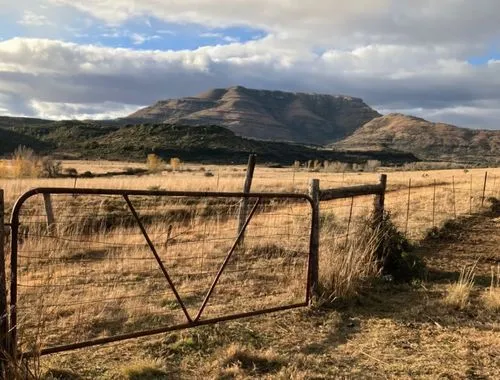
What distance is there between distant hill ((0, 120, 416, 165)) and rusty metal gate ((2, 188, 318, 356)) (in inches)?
3446

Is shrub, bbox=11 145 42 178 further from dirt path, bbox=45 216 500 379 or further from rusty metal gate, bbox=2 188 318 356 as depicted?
dirt path, bbox=45 216 500 379

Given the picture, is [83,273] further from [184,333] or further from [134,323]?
[184,333]

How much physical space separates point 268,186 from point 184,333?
2290 cm

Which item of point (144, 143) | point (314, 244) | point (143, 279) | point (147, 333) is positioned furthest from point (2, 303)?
point (144, 143)

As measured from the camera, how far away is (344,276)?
7359 mm

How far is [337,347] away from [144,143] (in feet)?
358

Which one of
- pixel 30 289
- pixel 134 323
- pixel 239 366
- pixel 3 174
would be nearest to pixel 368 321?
pixel 239 366

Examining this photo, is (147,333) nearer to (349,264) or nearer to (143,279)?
(349,264)

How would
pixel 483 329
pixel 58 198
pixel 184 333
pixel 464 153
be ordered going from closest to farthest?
pixel 184 333, pixel 483 329, pixel 58 198, pixel 464 153

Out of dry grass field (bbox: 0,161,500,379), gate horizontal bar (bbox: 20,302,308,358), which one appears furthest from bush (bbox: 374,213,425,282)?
gate horizontal bar (bbox: 20,302,308,358)

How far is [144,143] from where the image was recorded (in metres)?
112

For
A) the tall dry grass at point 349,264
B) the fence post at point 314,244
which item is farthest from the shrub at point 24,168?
the fence post at point 314,244

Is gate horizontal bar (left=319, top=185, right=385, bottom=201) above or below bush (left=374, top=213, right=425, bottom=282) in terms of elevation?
above

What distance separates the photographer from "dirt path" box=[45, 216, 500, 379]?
5.09 metres
